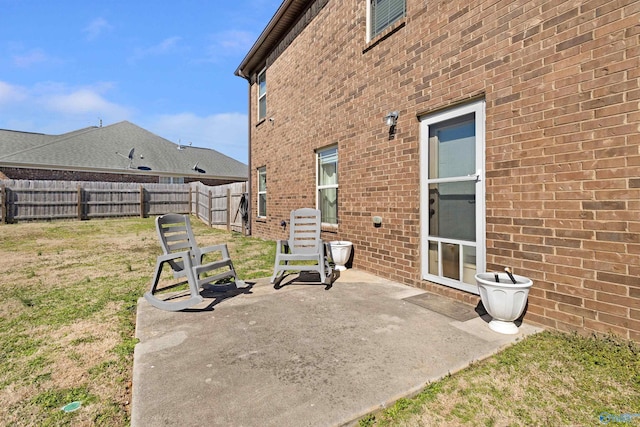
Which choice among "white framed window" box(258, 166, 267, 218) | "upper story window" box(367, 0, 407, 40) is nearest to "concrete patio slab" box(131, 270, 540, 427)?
"upper story window" box(367, 0, 407, 40)

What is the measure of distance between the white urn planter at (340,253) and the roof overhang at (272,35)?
5731mm

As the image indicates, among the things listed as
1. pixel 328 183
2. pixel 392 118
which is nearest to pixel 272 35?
pixel 328 183

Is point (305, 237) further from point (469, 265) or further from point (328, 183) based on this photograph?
point (469, 265)

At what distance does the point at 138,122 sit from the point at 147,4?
19.8 m

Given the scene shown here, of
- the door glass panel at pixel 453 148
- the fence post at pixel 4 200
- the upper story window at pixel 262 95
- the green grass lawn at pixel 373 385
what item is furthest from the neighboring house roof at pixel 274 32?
the fence post at pixel 4 200

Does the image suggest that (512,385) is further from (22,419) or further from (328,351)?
(22,419)

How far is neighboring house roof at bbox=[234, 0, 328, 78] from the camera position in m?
7.50

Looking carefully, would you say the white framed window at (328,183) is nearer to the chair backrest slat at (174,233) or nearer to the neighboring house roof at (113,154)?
the chair backrest slat at (174,233)

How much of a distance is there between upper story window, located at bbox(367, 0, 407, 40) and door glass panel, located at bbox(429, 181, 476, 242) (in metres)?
2.83

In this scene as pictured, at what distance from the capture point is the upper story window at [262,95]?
1016 cm

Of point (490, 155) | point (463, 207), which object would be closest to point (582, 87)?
point (490, 155)

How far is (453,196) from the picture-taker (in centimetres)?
405

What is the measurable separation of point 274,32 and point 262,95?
2135 mm

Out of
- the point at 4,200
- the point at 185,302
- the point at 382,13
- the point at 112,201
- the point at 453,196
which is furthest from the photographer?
the point at 112,201
